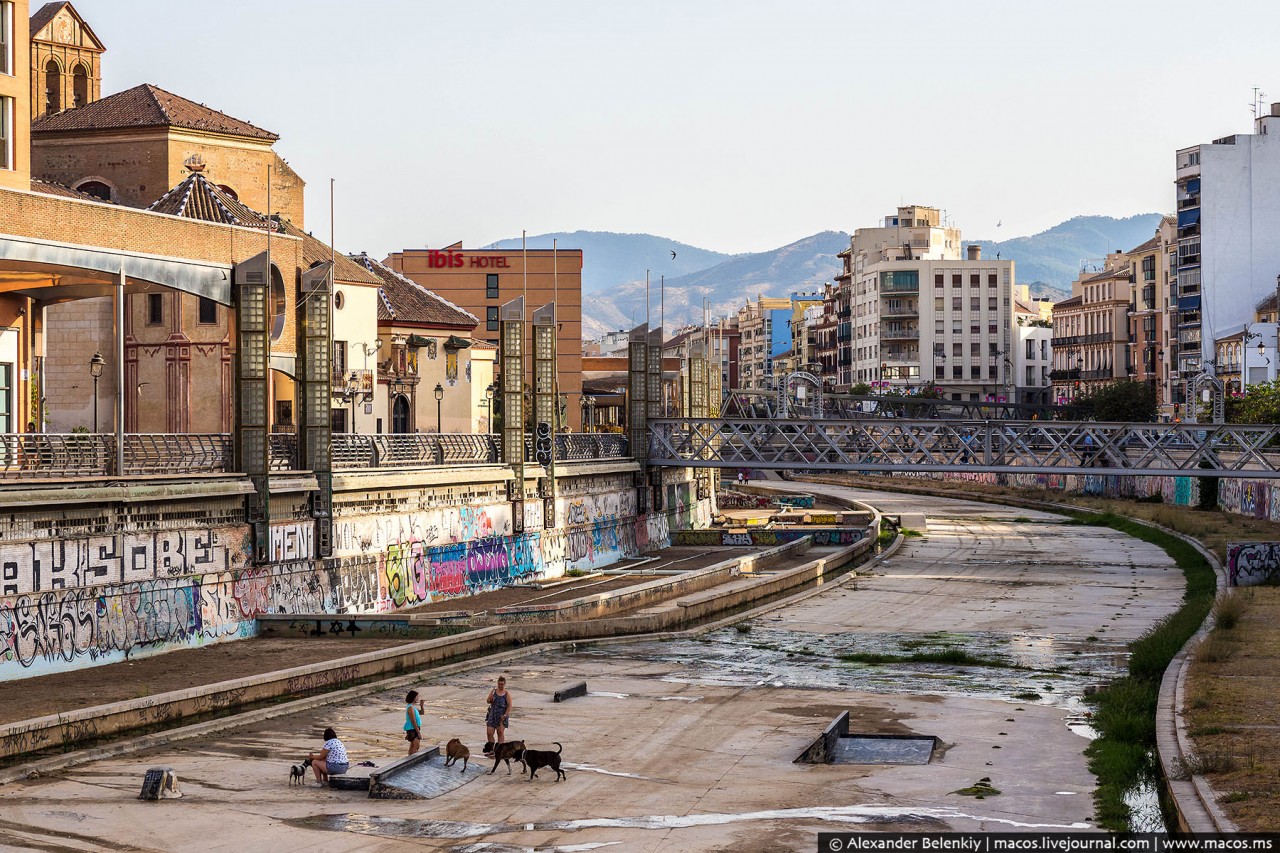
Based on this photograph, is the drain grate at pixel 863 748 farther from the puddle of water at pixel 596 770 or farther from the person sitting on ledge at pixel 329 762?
the person sitting on ledge at pixel 329 762

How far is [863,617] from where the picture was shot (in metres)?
55.9

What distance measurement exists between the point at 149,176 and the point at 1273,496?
62.4 m

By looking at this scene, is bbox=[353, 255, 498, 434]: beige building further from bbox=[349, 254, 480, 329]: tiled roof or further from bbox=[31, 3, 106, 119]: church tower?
bbox=[31, 3, 106, 119]: church tower

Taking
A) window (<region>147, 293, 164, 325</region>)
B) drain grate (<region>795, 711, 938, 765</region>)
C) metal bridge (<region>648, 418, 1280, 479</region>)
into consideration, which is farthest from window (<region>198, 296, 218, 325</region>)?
drain grate (<region>795, 711, 938, 765</region>)

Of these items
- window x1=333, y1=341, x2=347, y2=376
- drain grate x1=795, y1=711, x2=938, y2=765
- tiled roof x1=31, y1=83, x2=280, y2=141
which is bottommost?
drain grate x1=795, y1=711, x2=938, y2=765

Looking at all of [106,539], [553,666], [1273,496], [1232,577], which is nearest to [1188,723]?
[553,666]

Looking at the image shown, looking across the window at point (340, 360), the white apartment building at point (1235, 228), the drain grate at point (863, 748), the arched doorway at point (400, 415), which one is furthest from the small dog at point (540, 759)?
the white apartment building at point (1235, 228)

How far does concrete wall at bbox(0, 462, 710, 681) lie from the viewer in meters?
36.1

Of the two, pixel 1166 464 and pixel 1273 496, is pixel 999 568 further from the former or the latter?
pixel 1166 464

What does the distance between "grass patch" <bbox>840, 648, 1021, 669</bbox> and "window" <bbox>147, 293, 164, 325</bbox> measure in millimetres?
30201

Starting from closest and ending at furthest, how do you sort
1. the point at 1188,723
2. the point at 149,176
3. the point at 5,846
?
the point at 5,846
the point at 1188,723
the point at 149,176

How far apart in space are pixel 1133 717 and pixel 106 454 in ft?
80.3

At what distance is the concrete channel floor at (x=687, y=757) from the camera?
79.7 feet

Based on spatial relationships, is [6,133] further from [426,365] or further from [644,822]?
[426,365]
